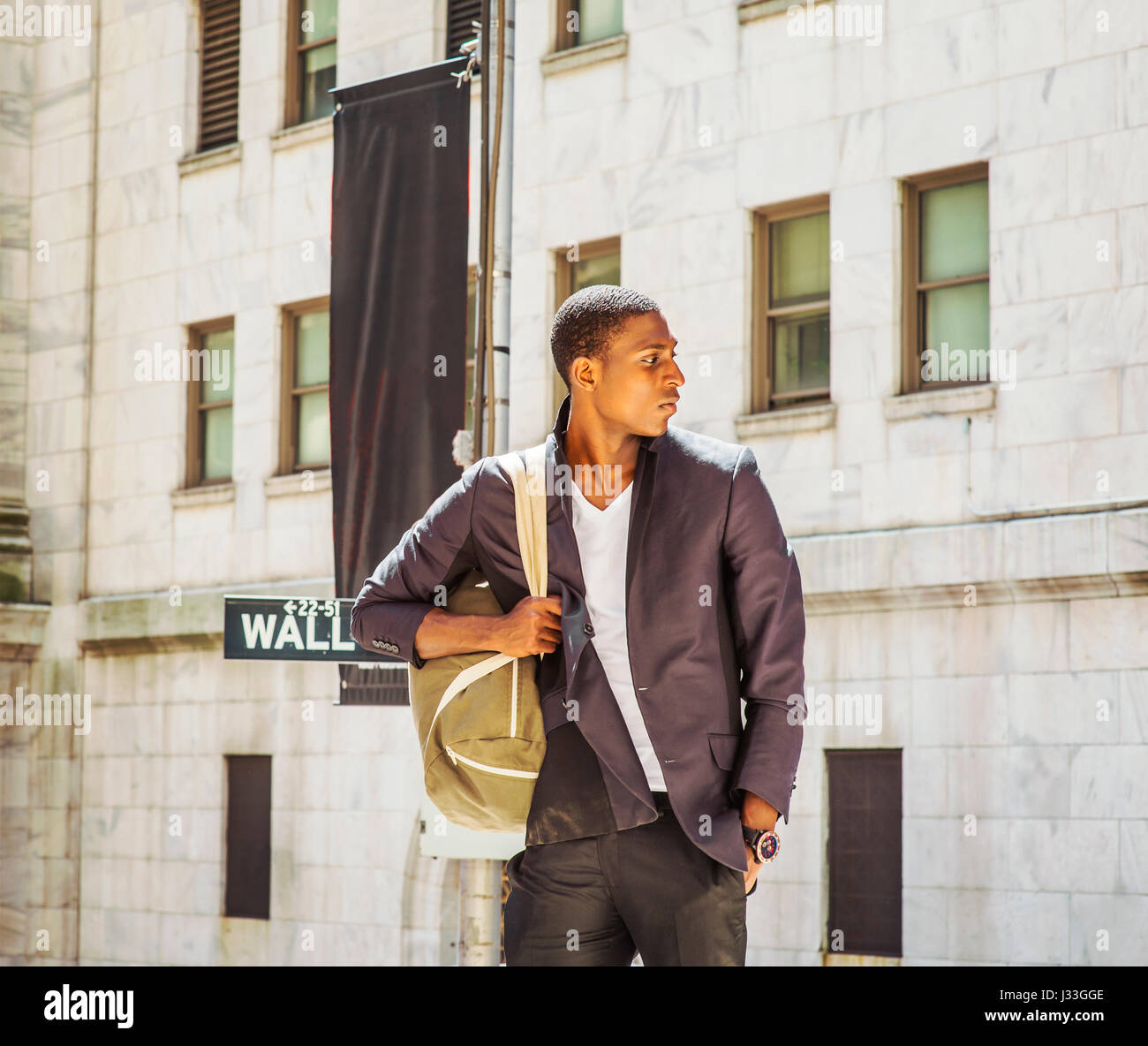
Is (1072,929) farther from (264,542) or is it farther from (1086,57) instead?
(264,542)

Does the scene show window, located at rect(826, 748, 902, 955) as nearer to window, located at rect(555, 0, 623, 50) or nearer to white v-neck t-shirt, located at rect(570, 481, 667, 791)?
window, located at rect(555, 0, 623, 50)

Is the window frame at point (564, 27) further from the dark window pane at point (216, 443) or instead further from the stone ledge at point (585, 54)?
the dark window pane at point (216, 443)

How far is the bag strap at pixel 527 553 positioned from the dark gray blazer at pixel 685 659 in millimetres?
21

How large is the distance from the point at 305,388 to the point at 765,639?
15499 mm

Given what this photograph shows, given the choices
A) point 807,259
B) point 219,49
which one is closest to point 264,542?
point 219,49

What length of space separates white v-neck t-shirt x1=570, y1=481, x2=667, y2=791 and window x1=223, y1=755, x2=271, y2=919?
1516 cm

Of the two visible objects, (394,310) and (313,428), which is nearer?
(394,310)

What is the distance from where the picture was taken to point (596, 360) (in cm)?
393

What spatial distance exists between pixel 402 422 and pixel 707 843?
9286mm

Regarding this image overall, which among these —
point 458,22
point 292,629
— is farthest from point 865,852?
point 458,22

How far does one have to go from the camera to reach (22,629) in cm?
2084

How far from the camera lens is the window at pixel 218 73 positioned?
65.6ft

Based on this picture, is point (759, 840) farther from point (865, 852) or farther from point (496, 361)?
point (865, 852)

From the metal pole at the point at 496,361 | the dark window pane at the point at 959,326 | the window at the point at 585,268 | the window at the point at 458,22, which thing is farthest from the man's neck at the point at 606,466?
the window at the point at 458,22
